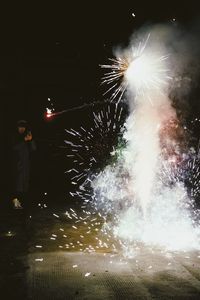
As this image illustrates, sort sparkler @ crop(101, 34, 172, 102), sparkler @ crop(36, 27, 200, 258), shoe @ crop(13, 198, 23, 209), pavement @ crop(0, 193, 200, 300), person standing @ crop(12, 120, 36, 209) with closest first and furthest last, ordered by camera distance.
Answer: pavement @ crop(0, 193, 200, 300), sparkler @ crop(36, 27, 200, 258), person standing @ crop(12, 120, 36, 209), shoe @ crop(13, 198, 23, 209), sparkler @ crop(101, 34, 172, 102)

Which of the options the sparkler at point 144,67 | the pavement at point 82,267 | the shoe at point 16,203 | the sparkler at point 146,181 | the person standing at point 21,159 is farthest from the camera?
the sparkler at point 144,67

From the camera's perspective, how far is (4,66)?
44.3ft

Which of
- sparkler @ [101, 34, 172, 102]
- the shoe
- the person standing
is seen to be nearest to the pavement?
the shoe

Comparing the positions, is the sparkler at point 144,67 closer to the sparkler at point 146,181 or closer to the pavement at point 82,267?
the sparkler at point 146,181

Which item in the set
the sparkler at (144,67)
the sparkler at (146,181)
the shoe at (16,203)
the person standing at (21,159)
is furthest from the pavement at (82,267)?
the sparkler at (144,67)

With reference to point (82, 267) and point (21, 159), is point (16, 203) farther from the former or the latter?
point (82, 267)

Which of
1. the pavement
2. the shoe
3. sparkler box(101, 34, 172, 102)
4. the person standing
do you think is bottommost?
the pavement

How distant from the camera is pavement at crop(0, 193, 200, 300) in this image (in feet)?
15.3

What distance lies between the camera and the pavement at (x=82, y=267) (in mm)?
4648

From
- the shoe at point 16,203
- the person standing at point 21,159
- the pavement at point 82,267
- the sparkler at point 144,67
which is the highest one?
the sparkler at point 144,67

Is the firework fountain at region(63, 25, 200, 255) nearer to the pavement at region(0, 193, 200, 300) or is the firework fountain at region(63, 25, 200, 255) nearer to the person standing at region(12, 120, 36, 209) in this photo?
the pavement at region(0, 193, 200, 300)

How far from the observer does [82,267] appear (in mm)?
5461

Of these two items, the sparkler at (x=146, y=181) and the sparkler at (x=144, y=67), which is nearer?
the sparkler at (x=146, y=181)

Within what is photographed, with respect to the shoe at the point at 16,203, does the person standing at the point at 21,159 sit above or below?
above
